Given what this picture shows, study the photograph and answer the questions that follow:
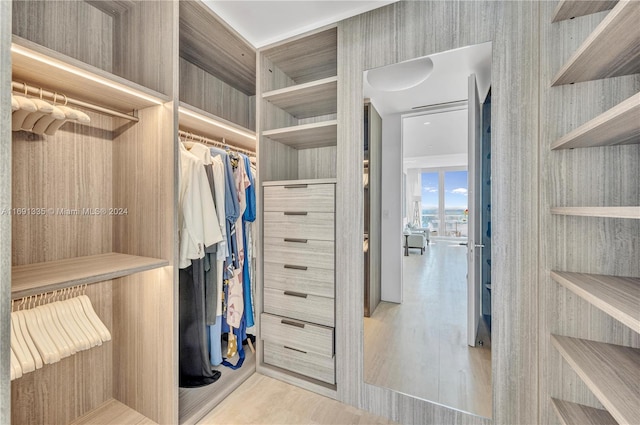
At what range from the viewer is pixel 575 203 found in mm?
1268

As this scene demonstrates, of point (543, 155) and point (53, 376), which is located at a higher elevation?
point (543, 155)

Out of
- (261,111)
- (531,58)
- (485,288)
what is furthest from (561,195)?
(261,111)

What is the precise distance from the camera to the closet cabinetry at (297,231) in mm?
1839

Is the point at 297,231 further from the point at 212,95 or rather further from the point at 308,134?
the point at 212,95

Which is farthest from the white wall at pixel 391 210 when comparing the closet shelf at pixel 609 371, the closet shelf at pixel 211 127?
the closet shelf at pixel 211 127

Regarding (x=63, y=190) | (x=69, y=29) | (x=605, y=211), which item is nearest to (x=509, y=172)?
(x=605, y=211)

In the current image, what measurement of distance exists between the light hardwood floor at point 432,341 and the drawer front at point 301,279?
13.0 inches

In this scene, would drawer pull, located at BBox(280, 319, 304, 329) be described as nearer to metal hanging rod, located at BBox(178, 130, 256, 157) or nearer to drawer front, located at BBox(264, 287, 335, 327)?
drawer front, located at BBox(264, 287, 335, 327)

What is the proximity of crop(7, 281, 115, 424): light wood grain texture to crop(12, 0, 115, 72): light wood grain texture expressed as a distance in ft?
4.15

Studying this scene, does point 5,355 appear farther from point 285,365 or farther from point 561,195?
point 561,195

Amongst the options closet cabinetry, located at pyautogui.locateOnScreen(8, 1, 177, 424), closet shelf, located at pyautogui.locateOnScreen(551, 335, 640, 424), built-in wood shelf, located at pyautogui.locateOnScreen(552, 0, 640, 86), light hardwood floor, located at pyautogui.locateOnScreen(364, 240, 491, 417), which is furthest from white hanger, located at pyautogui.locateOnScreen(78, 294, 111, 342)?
built-in wood shelf, located at pyautogui.locateOnScreen(552, 0, 640, 86)

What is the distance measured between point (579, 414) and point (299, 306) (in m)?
1.47

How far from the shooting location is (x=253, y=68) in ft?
7.15

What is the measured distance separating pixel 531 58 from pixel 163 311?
2233mm
